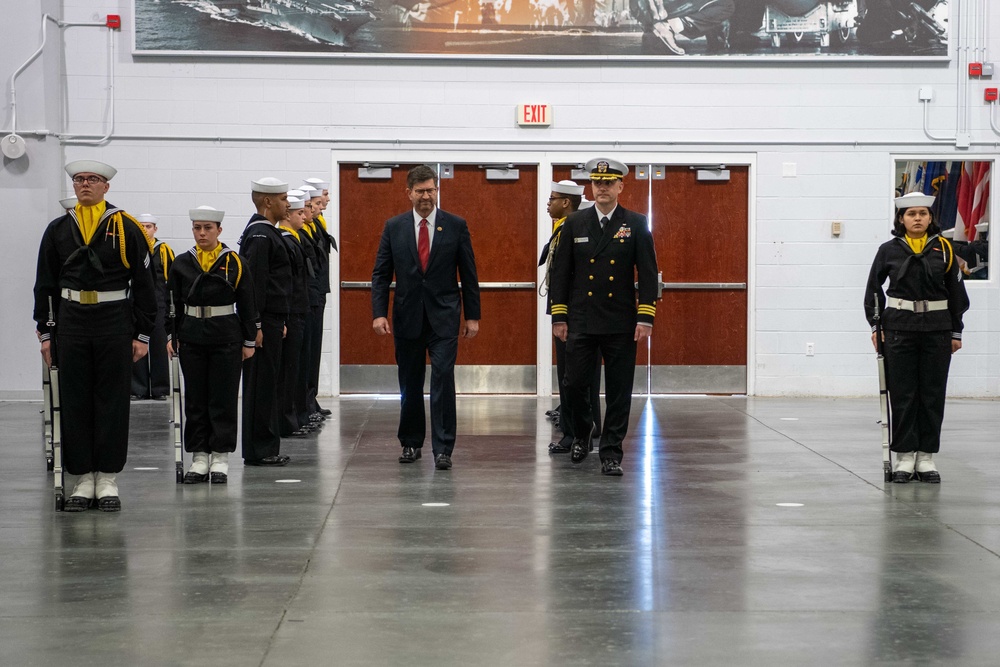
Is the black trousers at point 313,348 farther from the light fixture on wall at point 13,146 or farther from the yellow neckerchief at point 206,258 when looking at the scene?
the light fixture on wall at point 13,146

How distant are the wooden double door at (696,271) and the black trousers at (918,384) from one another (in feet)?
19.1

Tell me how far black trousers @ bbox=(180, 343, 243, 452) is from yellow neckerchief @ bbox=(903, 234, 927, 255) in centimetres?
389

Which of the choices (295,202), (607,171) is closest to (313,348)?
(295,202)

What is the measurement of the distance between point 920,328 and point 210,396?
4055mm

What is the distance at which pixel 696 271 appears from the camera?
13133mm

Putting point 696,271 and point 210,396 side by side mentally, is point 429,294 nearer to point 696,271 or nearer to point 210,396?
point 210,396

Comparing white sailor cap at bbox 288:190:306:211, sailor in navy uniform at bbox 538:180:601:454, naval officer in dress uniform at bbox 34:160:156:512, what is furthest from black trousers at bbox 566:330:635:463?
naval officer in dress uniform at bbox 34:160:156:512

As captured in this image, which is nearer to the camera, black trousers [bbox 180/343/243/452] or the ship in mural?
black trousers [bbox 180/343/243/452]

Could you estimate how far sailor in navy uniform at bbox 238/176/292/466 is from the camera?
789cm

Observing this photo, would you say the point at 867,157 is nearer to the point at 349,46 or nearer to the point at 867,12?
the point at 867,12

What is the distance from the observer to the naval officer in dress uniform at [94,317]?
6.26m

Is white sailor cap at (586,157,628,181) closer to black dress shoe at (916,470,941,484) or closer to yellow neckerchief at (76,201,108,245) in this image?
black dress shoe at (916,470,941,484)

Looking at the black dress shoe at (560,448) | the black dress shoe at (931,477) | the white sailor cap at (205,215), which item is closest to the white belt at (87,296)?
the white sailor cap at (205,215)

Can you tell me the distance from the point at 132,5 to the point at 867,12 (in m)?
7.41
